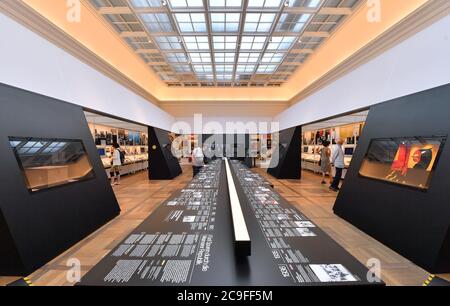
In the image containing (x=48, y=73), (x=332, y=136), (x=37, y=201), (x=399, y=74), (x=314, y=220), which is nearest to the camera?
(x=37, y=201)

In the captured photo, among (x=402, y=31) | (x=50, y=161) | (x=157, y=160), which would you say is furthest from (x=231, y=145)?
(x=50, y=161)

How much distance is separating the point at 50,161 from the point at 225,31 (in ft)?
25.7

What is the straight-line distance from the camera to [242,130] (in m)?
15.6

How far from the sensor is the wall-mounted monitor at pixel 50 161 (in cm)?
306

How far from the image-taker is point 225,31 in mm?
8609

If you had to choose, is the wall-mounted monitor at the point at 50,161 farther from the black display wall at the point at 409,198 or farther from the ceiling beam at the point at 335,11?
the ceiling beam at the point at 335,11

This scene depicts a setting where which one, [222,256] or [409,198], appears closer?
[222,256]

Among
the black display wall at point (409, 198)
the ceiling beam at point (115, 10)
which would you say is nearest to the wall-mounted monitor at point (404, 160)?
the black display wall at point (409, 198)

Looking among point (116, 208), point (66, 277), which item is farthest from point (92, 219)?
point (66, 277)

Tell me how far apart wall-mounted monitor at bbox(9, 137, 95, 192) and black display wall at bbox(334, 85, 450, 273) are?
5588 mm

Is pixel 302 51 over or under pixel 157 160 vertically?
over

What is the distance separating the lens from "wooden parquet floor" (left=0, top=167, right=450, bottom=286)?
106 inches

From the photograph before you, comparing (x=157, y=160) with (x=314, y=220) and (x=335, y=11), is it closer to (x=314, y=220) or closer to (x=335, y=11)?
(x=314, y=220)

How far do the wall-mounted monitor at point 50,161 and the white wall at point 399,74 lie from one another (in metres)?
6.49
